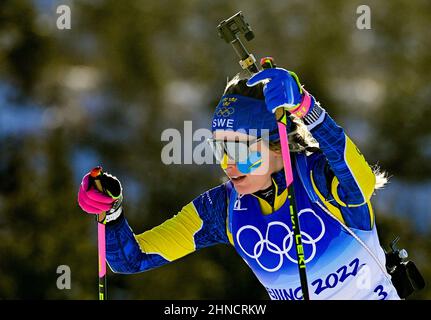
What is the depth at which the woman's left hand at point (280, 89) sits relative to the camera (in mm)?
2482

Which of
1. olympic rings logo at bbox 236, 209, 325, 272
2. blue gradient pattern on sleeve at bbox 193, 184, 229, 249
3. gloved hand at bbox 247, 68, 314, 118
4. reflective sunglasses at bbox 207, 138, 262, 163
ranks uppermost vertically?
gloved hand at bbox 247, 68, 314, 118

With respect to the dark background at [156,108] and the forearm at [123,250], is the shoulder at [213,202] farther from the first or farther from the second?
the dark background at [156,108]

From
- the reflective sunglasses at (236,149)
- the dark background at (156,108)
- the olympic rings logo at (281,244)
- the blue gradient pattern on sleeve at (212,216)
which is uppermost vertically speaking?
the dark background at (156,108)

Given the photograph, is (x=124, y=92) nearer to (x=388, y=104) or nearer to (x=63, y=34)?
(x=63, y=34)

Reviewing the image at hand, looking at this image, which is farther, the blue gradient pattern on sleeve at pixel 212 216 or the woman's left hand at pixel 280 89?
the blue gradient pattern on sleeve at pixel 212 216

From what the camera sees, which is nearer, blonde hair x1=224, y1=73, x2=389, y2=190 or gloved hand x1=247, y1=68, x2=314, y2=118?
gloved hand x1=247, y1=68, x2=314, y2=118

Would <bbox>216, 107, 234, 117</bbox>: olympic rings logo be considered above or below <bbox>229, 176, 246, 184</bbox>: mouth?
above

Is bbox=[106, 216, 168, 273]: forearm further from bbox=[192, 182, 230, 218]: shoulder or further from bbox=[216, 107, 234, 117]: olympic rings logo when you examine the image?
bbox=[216, 107, 234, 117]: olympic rings logo

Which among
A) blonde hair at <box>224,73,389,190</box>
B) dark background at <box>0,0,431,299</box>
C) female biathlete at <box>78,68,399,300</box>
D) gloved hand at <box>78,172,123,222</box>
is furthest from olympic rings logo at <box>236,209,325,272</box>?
dark background at <box>0,0,431,299</box>

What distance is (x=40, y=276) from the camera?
540 cm

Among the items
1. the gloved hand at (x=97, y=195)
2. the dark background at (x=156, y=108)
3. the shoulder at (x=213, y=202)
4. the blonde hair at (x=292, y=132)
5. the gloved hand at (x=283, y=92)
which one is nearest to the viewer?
the gloved hand at (x=283, y=92)

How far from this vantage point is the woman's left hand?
248 centimetres

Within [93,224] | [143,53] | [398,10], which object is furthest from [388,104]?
[93,224]

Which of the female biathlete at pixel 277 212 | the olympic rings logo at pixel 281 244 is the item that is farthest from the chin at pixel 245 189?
the olympic rings logo at pixel 281 244
